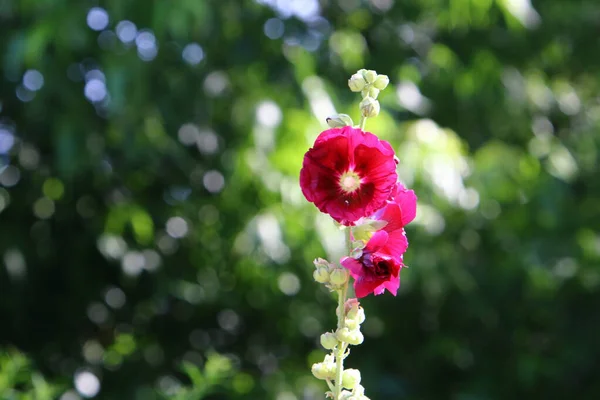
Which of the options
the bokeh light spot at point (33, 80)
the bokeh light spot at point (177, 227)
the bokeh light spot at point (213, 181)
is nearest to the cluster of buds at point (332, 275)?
the bokeh light spot at point (33, 80)

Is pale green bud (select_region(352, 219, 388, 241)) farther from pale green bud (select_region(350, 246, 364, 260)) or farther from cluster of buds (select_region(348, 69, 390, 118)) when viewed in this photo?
cluster of buds (select_region(348, 69, 390, 118))

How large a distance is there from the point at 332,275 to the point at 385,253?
6 centimetres

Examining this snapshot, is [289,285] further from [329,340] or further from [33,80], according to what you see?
[329,340]

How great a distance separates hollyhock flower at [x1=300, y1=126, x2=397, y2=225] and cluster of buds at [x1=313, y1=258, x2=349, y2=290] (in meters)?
0.05

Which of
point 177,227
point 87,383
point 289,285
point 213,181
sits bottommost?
point 87,383

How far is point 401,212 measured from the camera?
90 cm

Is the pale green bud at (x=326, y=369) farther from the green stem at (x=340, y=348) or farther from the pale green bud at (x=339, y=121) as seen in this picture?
the pale green bud at (x=339, y=121)

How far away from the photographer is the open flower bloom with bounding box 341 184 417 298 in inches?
34.3

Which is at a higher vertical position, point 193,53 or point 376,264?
point 193,53

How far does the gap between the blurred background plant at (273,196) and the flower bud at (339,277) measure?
1427mm

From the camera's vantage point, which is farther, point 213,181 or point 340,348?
point 213,181

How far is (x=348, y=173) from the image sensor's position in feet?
2.99

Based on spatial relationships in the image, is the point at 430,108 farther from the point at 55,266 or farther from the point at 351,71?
the point at 55,266

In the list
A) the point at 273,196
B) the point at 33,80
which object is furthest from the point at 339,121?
the point at 33,80
